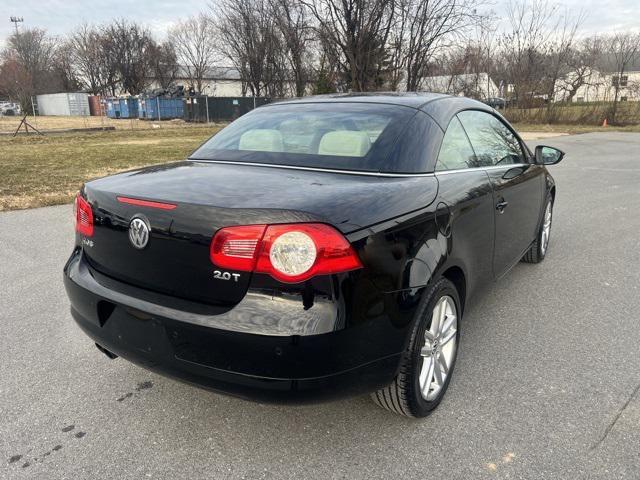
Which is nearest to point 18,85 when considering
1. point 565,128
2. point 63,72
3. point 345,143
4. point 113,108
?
point 113,108

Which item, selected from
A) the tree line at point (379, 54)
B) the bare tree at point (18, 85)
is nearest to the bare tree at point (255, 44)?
the tree line at point (379, 54)

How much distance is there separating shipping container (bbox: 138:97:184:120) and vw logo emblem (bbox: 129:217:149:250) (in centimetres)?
3913

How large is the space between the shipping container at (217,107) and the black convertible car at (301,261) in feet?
112

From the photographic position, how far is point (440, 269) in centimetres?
237

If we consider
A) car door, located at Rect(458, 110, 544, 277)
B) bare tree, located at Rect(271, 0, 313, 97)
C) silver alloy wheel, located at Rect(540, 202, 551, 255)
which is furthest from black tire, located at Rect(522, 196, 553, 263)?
bare tree, located at Rect(271, 0, 313, 97)

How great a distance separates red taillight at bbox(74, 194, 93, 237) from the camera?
2424 mm

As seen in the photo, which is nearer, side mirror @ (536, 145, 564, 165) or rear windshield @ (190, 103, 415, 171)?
rear windshield @ (190, 103, 415, 171)

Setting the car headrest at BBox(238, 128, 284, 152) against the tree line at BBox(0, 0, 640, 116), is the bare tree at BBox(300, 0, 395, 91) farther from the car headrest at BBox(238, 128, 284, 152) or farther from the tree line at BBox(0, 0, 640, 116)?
the car headrest at BBox(238, 128, 284, 152)

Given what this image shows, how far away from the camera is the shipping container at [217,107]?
35.6 metres

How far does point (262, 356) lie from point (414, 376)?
0.77 meters

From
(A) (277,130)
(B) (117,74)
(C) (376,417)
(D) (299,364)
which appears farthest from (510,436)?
(B) (117,74)

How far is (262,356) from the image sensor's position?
6.25 ft

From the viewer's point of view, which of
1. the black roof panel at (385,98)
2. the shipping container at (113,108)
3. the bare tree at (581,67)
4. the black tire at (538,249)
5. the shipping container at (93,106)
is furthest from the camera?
the shipping container at (93,106)

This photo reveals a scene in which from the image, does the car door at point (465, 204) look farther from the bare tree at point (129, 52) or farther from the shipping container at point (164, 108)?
the bare tree at point (129, 52)
